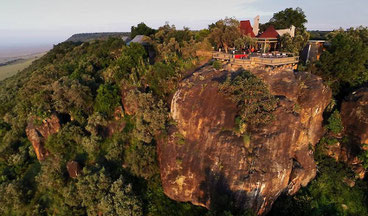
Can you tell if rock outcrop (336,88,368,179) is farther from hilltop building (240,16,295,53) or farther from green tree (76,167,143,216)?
green tree (76,167,143,216)

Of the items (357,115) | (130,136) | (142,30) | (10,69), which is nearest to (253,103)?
(357,115)

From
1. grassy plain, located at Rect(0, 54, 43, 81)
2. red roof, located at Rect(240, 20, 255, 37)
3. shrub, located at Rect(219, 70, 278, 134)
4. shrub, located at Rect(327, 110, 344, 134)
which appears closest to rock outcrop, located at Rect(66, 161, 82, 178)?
shrub, located at Rect(219, 70, 278, 134)

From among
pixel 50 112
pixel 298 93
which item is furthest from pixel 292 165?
pixel 50 112

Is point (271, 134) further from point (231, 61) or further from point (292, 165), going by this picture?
point (231, 61)

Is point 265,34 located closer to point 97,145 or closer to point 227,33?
point 227,33

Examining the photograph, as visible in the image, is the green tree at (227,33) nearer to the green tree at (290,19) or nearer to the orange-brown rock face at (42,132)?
the green tree at (290,19)

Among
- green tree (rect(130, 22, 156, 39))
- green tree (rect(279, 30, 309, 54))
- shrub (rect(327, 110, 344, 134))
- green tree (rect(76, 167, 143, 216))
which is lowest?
green tree (rect(76, 167, 143, 216))
